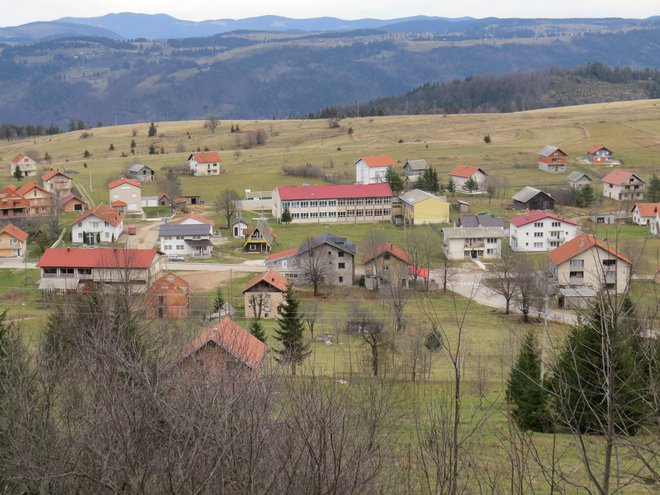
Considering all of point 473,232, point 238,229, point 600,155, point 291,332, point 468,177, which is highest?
point 291,332

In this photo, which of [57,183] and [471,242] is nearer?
[471,242]

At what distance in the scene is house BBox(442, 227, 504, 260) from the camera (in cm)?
3838

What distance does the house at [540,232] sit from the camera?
3981 centimetres

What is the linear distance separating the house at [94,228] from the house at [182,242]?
4.30 meters

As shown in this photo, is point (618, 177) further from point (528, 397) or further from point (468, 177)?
point (528, 397)

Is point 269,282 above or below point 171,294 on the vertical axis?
above

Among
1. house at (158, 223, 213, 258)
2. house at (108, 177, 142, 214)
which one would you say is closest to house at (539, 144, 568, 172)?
house at (108, 177, 142, 214)

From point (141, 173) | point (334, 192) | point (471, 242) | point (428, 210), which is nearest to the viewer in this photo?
point (471, 242)

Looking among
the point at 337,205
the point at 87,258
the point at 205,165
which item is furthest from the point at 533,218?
the point at 205,165

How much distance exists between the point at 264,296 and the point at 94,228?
16.3 m

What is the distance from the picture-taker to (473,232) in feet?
126

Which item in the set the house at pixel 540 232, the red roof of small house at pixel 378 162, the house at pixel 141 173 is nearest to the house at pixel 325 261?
the house at pixel 540 232

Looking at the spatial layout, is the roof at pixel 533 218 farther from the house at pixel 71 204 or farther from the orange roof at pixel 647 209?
the house at pixel 71 204

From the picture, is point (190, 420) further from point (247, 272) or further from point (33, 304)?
point (247, 272)
